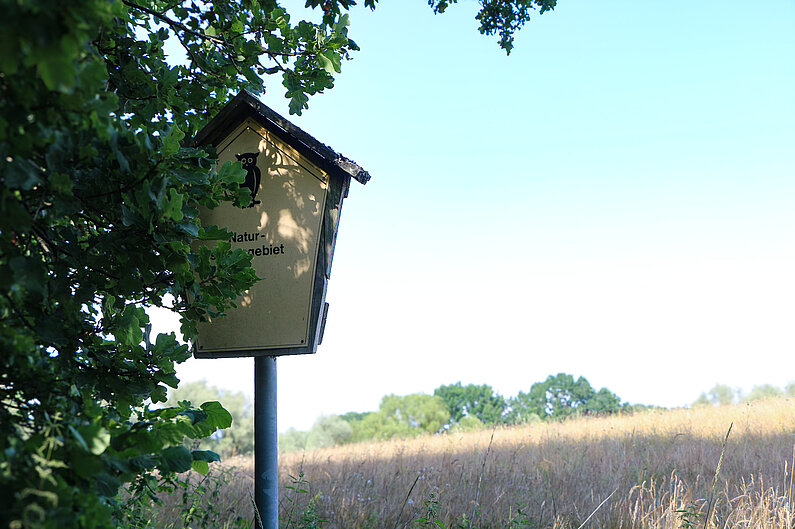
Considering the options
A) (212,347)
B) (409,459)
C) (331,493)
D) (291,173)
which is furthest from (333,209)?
(409,459)

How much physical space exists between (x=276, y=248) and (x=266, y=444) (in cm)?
126

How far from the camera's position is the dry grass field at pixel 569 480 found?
4590 mm

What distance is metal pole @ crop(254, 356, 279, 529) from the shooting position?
365 centimetres

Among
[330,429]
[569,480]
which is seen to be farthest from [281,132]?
[330,429]

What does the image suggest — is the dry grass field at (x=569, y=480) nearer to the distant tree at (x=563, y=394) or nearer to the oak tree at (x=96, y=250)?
the oak tree at (x=96, y=250)

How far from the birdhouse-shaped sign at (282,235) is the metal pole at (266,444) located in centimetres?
17

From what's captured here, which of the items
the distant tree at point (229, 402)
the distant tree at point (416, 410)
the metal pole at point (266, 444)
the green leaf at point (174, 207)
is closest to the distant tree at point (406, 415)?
the distant tree at point (416, 410)

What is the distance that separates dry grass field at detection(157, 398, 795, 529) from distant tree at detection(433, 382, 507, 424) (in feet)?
108

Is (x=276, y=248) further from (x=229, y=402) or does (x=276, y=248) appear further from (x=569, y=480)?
(x=229, y=402)

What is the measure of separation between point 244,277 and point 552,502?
3857mm

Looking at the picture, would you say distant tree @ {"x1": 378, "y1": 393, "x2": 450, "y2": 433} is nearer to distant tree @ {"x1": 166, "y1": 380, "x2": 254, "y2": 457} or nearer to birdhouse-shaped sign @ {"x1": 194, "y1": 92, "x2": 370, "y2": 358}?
distant tree @ {"x1": 166, "y1": 380, "x2": 254, "y2": 457}

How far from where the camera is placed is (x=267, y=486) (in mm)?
3654

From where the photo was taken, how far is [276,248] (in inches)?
145

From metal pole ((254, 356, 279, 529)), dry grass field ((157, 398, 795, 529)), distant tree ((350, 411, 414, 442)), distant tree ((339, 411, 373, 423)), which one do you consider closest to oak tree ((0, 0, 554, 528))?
metal pole ((254, 356, 279, 529))
